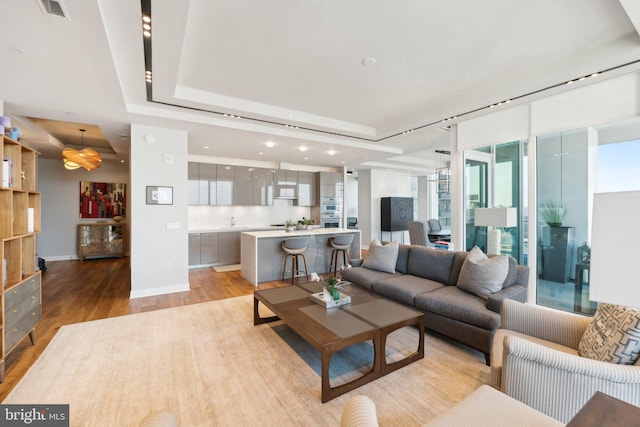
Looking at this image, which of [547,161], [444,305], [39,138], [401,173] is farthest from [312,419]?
[401,173]

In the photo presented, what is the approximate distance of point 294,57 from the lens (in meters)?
2.83

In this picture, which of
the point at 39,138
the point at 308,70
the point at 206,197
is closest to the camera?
the point at 308,70

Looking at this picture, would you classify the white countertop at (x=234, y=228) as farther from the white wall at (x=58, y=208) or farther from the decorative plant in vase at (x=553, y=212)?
→ the decorative plant in vase at (x=553, y=212)

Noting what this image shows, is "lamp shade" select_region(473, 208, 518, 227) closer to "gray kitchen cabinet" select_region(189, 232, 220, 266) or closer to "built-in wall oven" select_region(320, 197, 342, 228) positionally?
"built-in wall oven" select_region(320, 197, 342, 228)

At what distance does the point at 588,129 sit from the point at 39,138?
874 centimetres

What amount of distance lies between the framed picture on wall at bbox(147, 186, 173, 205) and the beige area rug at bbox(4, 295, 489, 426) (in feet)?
6.31

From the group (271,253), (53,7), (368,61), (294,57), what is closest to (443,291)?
(368,61)

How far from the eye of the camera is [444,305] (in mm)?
2783

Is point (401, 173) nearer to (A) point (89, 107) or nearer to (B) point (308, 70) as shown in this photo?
(B) point (308, 70)

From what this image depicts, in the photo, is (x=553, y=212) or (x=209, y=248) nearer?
(x=553, y=212)

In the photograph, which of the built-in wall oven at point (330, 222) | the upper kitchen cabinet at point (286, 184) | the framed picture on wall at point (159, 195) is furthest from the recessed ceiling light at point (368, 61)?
the built-in wall oven at point (330, 222)

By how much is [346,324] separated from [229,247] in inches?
195

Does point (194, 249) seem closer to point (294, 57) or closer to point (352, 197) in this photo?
point (294, 57)

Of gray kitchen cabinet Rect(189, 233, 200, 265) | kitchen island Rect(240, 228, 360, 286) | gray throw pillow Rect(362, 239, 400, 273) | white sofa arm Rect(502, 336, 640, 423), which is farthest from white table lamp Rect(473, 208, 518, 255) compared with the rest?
gray kitchen cabinet Rect(189, 233, 200, 265)
